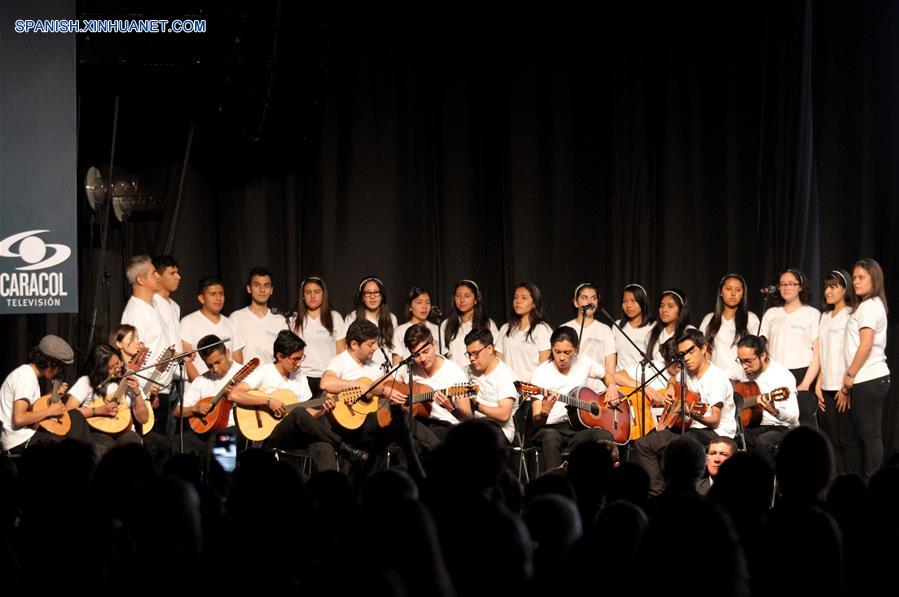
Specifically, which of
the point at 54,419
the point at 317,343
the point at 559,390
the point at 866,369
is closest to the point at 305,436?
the point at 317,343

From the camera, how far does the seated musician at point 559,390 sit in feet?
28.3

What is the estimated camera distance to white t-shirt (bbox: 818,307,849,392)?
30.2 ft

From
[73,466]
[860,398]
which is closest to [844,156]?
[860,398]

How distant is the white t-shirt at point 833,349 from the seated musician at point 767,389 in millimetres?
563

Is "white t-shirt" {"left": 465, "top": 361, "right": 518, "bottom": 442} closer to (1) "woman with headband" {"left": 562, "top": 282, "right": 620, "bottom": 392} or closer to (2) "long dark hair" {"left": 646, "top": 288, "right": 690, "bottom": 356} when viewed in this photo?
(1) "woman with headband" {"left": 562, "top": 282, "right": 620, "bottom": 392}

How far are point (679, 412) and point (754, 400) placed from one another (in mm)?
616

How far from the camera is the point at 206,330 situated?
963 centimetres

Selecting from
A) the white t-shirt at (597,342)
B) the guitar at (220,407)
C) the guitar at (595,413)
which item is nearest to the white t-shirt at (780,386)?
the guitar at (595,413)

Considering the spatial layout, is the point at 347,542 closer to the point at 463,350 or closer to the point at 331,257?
the point at 463,350

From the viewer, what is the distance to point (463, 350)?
9.84m

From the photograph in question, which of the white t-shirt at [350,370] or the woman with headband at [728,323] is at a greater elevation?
the woman with headband at [728,323]

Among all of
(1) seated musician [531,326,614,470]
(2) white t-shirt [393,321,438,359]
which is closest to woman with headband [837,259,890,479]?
(1) seated musician [531,326,614,470]

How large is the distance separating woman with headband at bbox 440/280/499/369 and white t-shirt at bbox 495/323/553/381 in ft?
0.84

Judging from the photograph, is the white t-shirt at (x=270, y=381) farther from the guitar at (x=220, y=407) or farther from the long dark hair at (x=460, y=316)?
the long dark hair at (x=460, y=316)
